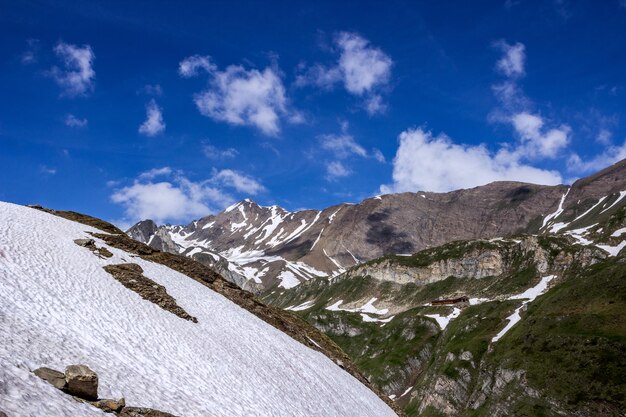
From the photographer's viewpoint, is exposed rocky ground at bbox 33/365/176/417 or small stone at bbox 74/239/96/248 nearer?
exposed rocky ground at bbox 33/365/176/417

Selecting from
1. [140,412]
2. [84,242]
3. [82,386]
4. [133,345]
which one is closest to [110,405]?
[82,386]

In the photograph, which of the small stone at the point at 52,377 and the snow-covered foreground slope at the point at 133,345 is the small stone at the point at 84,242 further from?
the small stone at the point at 52,377

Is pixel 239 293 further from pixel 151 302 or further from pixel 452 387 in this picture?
pixel 452 387

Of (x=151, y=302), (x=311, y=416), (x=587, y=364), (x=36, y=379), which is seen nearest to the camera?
(x=36, y=379)

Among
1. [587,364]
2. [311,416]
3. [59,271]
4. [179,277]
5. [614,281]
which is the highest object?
[614,281]

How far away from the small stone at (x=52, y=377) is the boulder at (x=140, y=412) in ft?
7.45

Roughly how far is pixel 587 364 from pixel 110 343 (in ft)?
430

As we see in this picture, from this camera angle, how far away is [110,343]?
A: 23.7 metres

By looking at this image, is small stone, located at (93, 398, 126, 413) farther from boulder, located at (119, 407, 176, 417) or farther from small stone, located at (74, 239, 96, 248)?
small stone, located at (74, 239, 96, 248)

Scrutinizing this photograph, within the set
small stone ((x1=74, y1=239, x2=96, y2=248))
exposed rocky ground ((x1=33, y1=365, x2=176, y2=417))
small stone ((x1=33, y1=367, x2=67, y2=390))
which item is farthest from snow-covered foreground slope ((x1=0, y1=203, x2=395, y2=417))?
small stone ((x1=74, y1=239, x2=96, y2=248))

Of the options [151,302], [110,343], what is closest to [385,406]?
[151,302]

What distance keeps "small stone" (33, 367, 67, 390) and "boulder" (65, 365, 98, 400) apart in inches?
8.1

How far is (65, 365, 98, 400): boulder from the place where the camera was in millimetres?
14953

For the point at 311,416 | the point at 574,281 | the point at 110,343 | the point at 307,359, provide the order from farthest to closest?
1. the point at 574,281
2. the point at 307,359
3. the point at 311,416
4. the point at 110,343
